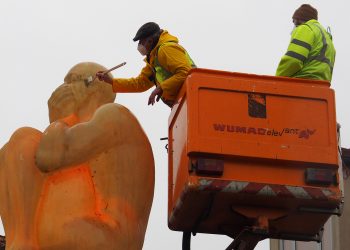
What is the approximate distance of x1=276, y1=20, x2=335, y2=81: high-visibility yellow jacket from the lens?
10070mm

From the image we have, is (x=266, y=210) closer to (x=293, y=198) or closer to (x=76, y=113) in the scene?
A: (x=293, y=198)

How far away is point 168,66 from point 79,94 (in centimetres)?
99

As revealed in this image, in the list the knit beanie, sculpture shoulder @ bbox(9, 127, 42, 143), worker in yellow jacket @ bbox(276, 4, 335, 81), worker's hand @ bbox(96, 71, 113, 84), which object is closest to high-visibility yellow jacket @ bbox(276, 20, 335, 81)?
worker in yellow jacket @ bbox(276, 4, 335, 81)

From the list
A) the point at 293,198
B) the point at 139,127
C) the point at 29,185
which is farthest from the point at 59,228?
the point at 293,198

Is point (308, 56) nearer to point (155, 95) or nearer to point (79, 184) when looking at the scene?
point (155, 95)

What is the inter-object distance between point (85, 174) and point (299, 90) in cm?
218

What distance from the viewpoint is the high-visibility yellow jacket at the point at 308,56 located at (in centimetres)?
1007

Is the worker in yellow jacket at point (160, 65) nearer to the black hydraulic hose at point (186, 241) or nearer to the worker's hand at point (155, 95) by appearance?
the worker's hand at point (155, 95)

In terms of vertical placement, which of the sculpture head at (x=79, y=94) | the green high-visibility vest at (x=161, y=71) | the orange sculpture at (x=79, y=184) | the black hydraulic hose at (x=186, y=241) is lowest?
the black hydraulic hose at (x=186, y=241)

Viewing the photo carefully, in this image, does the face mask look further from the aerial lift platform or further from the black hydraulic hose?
the black hydraulic hose

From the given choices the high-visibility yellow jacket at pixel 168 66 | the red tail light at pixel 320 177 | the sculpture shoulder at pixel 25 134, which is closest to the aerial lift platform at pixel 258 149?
the red tail light at pixel 320 177

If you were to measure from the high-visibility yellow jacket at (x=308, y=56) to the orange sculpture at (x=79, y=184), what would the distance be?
1.60 metres

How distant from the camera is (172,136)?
10.4 m

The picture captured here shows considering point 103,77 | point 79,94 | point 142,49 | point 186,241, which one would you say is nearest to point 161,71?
point 142,49
